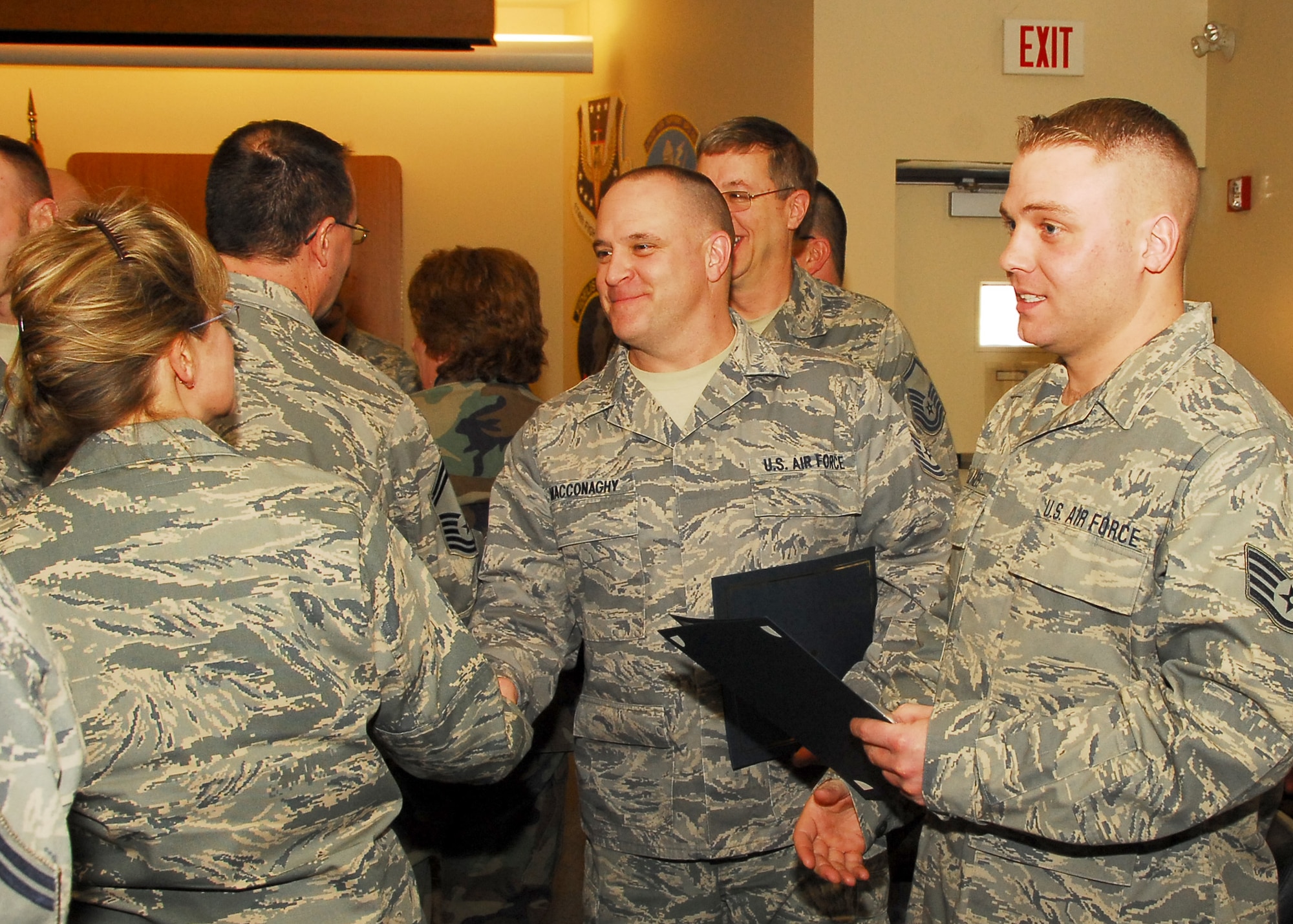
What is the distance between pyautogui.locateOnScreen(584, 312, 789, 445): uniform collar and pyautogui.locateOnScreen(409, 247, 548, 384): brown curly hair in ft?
2.45

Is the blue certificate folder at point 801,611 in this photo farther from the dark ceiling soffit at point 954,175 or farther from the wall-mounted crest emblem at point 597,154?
the wall-mounted crest emblem at point 597,154

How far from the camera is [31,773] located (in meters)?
0.71

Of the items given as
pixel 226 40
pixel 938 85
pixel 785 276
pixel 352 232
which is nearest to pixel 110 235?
pixel 352 232

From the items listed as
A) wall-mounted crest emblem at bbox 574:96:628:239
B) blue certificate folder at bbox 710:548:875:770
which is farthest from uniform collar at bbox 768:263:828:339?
wall-mounted crest emblem at bbox 574:96:628:239

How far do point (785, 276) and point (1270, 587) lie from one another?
1891 mm

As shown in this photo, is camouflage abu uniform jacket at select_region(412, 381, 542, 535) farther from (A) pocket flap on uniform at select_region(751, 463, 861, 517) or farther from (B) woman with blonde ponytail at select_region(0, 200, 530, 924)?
(B) woman with blonde ponytail at select_region(0, 200, 530, 924)

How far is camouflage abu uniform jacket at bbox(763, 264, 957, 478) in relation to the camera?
2932 mm

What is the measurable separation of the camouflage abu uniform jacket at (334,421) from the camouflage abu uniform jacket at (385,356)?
190 cm

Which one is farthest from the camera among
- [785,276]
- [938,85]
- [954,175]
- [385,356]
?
[954,175]

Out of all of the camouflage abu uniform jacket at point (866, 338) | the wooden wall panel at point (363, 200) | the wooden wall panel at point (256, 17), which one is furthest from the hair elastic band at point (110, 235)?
the wooden wall panel at point (363, 200)

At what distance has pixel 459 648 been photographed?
1455 mm

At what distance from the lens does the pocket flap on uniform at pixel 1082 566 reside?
1325mm

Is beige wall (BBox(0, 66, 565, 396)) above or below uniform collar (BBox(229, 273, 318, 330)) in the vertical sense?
above

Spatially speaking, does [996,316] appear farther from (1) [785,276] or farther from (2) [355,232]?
(2) [355,232]
